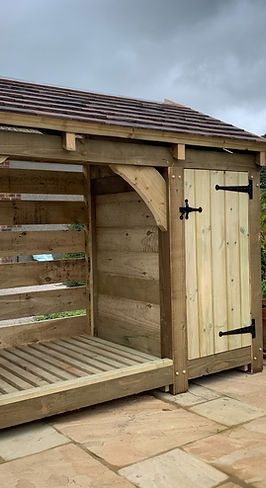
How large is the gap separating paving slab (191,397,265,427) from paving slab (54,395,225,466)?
0.28 ft

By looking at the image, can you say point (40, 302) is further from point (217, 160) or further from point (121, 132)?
point (217, 160)

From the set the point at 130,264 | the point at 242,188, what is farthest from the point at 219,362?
the point at 242,188

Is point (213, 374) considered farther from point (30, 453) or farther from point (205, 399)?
point (30, 453)

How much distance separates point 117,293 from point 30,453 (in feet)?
6.00

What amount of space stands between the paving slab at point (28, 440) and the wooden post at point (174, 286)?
1.06 metres

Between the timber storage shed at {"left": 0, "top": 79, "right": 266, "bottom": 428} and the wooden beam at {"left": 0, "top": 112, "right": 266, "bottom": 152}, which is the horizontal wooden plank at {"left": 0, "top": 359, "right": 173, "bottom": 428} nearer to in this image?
the timber storage shed at {"left": 0, "top": 79, "right": 266, "bottom": 428}

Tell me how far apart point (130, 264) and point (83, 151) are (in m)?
1.24

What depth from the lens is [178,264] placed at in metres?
3.67

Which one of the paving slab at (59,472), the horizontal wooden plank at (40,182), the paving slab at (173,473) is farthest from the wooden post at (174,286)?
the horizontal wooden plank at (40,182)

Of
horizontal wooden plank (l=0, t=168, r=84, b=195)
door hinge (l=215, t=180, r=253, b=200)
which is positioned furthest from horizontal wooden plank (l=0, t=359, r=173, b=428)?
horizontal wooden plank (l=0, t=168, r=84, b=195)

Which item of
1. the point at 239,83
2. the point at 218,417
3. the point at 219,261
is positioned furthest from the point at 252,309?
the point at 239,83

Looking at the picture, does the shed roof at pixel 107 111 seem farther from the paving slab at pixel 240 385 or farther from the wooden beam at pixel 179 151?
the paving slab at pixel 240 385

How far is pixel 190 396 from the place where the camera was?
3.59 metres

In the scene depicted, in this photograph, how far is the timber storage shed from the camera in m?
3.18
